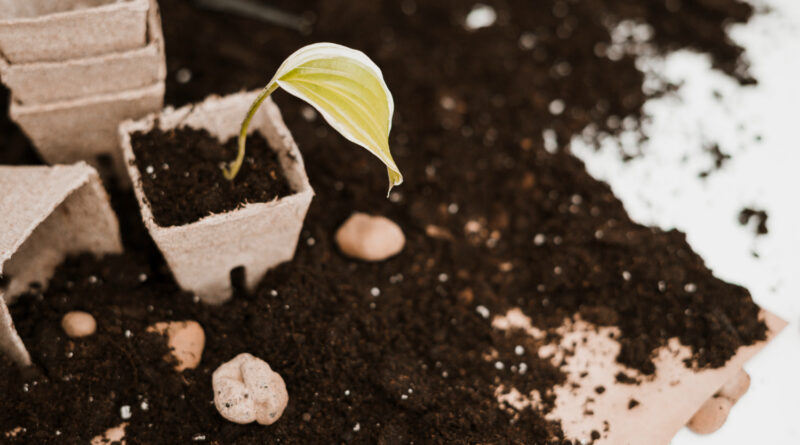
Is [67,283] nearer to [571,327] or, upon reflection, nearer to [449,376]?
[449,376]

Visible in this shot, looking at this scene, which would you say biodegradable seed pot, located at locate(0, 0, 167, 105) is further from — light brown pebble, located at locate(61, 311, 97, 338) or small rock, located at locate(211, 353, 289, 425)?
small rock, located at locate(211, 353, 289, 425)

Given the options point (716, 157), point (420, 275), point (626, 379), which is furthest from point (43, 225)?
point (716, 157)

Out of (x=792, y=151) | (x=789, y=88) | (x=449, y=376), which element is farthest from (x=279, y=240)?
(x=789, y=88)

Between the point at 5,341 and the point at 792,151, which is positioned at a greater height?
the point at 792,151

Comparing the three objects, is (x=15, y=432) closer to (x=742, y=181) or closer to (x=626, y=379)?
(x=626, y=379)

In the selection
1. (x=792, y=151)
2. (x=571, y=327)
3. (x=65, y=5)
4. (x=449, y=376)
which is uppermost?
(x=792, y=151)

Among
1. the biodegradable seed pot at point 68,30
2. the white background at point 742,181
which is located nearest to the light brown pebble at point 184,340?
the biodegradable seed pot at point 68,30
